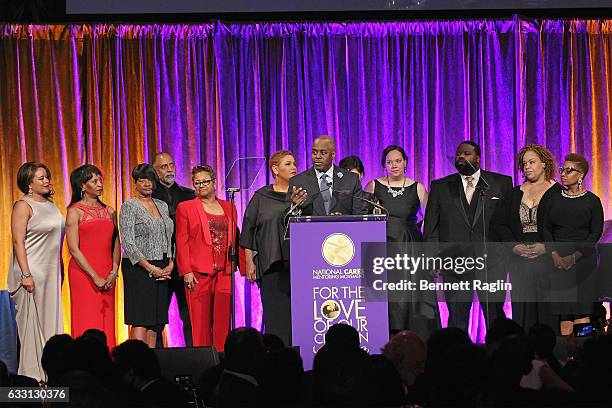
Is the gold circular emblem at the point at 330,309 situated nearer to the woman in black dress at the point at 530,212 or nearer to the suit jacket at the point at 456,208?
the woman in black dress at the point at 530,212

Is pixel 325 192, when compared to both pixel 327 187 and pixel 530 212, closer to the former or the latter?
pixel 327 187

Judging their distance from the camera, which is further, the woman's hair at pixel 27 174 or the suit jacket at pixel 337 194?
the woman's hair at pixel 27 174

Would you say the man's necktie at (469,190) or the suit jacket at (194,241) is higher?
the man's necktie at (469,190)

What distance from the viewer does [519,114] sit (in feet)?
31.9

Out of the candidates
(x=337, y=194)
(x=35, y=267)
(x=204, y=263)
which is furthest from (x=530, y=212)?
(x=35, y=267)

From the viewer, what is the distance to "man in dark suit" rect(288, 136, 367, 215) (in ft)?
23.0

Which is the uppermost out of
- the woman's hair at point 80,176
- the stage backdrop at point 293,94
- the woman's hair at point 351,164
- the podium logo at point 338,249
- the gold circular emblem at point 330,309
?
the stage backdrop at point 293,94

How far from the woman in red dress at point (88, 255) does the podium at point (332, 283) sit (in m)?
2.23

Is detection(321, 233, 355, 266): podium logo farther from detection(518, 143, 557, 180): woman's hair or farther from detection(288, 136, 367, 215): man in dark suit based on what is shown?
detection(518, 143, 557, 180): woman's hair

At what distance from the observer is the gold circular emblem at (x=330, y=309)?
6.26 meters

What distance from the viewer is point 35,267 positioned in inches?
313

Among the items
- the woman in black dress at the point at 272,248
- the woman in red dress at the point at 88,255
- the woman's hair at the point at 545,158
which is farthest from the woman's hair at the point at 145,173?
the woman's hair at the point at 545,158

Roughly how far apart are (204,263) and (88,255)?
92 cm

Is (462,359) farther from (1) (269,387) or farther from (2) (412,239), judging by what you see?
(2) (412,239)
